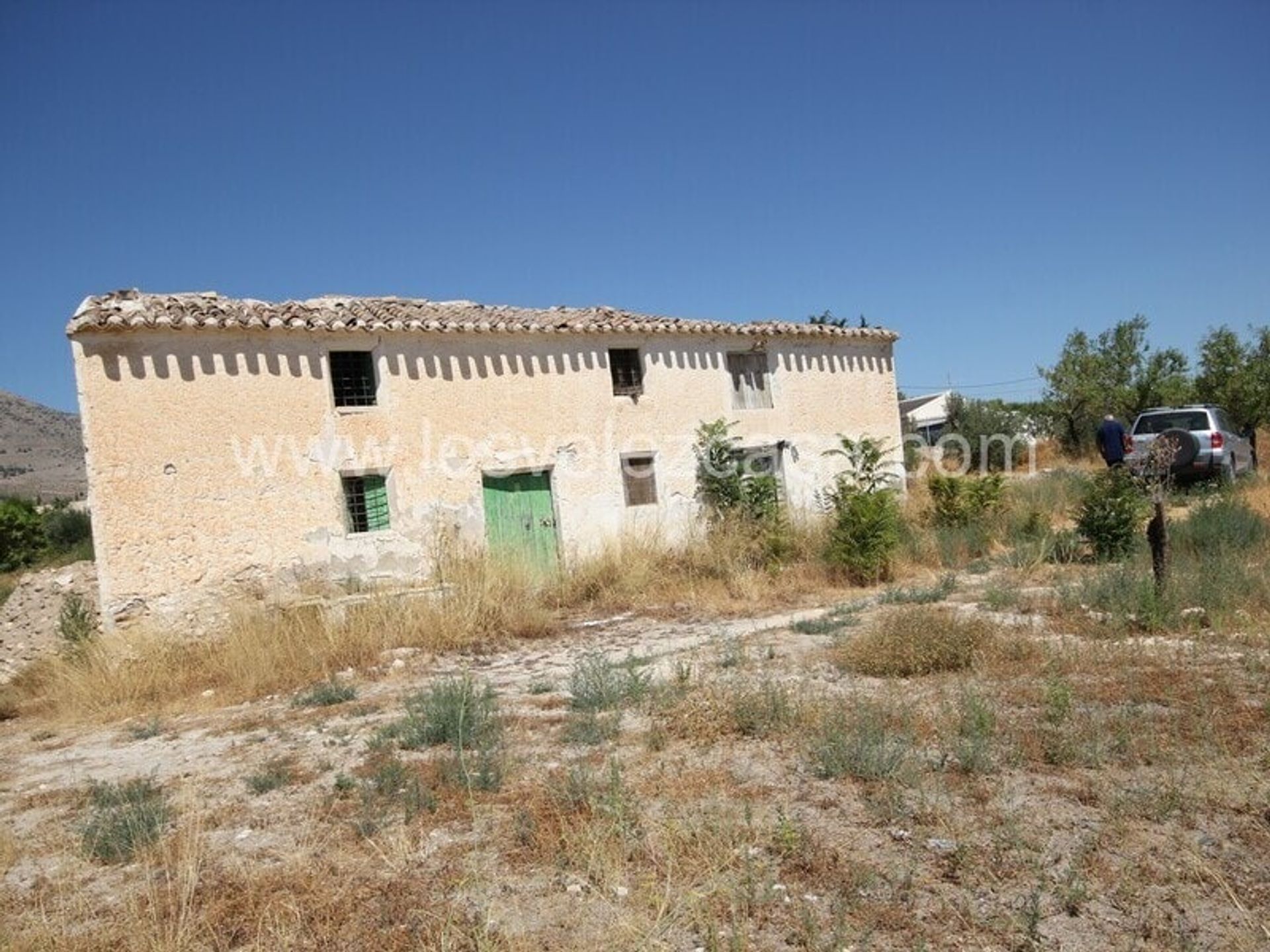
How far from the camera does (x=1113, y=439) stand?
1373 centimetres

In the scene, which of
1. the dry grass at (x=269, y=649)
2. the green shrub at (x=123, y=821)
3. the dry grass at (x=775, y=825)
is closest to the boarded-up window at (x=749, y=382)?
the dry grass at (x=269, y=649)

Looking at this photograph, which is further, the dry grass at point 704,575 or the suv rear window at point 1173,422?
the suv rear window at point 1173,422

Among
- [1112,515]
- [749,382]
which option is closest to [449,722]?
[1112,515]

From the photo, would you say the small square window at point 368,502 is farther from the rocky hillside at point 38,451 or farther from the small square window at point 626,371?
the rocky hillside at point 38,451

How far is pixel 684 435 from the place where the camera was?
42.9ft

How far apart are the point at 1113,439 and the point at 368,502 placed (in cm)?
1271

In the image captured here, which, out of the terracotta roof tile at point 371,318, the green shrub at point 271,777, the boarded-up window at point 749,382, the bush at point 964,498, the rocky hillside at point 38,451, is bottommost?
the green shrub at point 271,777

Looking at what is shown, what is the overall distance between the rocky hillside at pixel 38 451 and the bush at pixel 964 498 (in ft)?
110

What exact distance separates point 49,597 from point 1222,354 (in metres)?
26.2

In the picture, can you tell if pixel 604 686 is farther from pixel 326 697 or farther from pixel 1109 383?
pixel 1109 383

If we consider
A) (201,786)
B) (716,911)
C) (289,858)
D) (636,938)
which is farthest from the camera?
(201,786)

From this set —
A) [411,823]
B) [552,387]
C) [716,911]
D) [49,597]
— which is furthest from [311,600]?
[716,911]

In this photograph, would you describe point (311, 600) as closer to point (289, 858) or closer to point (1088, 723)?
point (289, 858)

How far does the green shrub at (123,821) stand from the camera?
3637 millimetres
